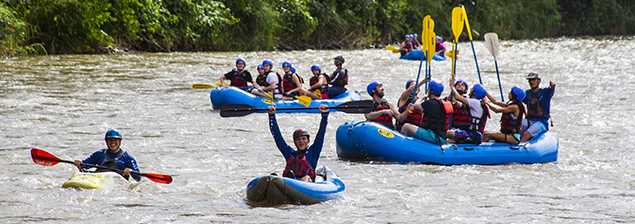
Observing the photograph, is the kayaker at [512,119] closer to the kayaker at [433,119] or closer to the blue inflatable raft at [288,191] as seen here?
the kayaker at [433,119]

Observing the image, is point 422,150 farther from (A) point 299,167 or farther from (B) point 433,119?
(A) point 299,167

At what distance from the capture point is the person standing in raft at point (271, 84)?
12.6 meters

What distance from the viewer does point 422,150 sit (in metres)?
8.32

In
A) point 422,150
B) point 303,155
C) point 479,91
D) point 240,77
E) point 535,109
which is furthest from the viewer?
point 240,77

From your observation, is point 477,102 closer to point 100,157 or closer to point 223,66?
point 100,157

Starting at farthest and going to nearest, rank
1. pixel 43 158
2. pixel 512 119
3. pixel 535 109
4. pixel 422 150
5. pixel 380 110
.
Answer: pixel 535 109 → pixel 380 110 → pixel 512 119 → pixel 422 150 → pixel 43 158

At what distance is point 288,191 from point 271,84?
6589 mm

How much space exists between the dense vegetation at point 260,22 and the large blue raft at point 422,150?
13.5m

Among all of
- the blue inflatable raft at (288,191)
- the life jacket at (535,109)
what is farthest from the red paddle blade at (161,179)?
the life jacket at (535,109)

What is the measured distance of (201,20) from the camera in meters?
24.6

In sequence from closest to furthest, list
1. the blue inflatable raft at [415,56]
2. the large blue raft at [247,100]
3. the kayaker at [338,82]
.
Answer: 1. the large blue raft at [247,100]
2. the kayaker at [338,82]
3. the blue inflatable raft at [415,56]

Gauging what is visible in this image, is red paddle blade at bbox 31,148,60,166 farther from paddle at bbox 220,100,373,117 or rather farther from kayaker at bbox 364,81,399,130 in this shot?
kayaker at bbox 364,81,399,130

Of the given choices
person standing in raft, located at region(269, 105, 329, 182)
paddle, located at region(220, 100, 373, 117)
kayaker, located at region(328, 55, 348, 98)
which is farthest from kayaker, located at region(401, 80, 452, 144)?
kayaker, located at region(328, 55, 348, 98)

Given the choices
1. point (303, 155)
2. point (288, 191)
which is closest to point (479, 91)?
point (303, 155)
